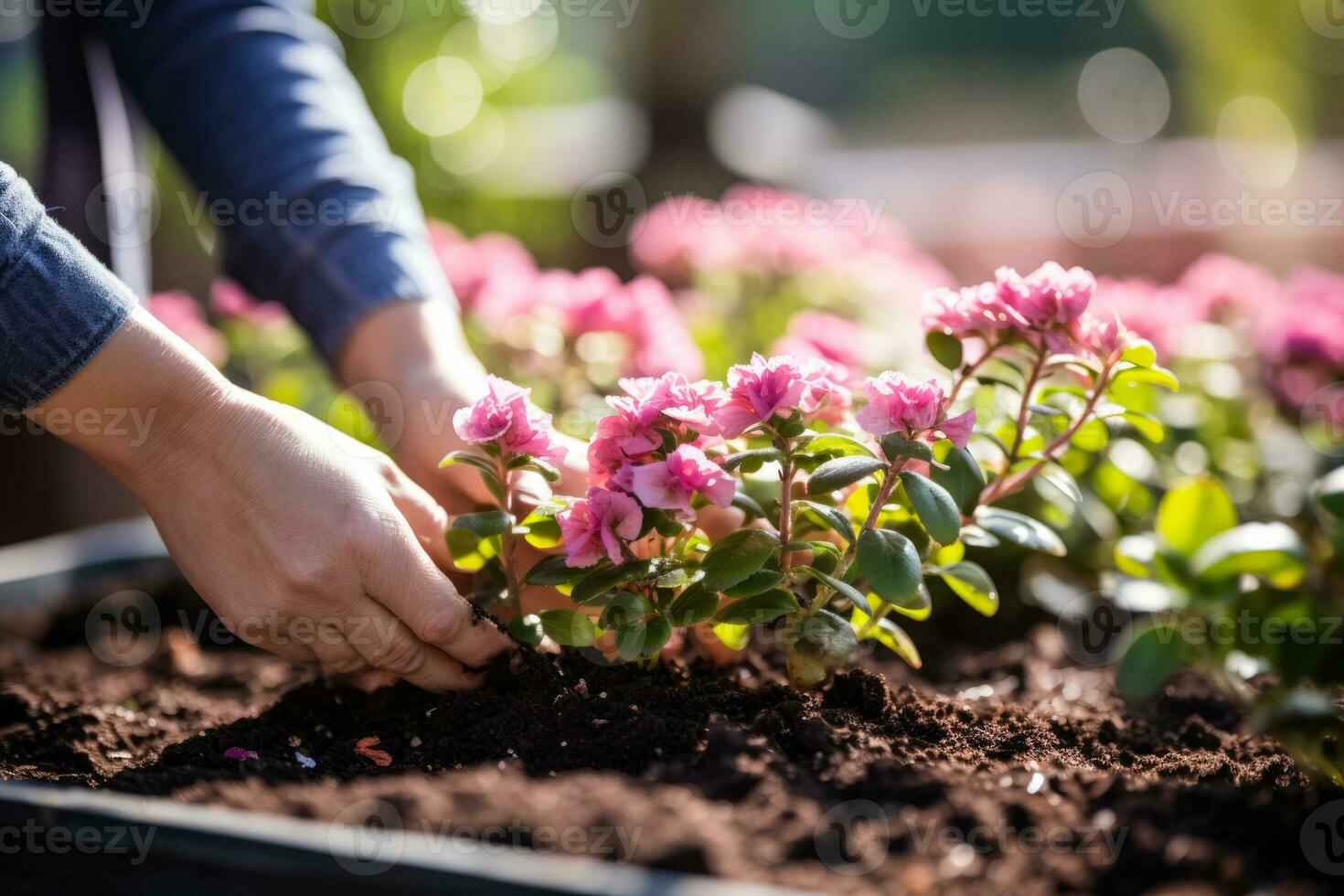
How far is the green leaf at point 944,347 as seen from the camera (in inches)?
50.1

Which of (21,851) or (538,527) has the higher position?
(538,527)

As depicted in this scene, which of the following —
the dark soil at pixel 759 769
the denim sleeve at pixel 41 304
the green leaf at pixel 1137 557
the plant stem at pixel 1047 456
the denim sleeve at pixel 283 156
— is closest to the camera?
the dark soil at pixel 759 769

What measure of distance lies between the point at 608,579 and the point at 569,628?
115mm

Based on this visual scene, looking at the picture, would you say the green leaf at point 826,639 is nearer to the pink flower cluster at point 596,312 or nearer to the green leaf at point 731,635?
the green leaf at point 731,635

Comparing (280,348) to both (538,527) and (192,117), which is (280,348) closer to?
(192,117)

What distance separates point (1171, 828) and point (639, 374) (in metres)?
1.39

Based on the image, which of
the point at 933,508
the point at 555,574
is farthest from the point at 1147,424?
the point at 555,574

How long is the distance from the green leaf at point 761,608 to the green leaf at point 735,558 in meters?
0.05

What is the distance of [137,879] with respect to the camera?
0.86 metres

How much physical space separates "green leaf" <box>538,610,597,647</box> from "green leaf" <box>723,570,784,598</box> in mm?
192

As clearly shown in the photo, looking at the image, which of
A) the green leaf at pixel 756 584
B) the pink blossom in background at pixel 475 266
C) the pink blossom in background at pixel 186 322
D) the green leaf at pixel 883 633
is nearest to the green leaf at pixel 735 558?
the green leaf at pixel 756 584

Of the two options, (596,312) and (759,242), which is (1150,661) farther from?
(759,242)

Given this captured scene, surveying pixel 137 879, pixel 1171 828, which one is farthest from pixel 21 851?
pixel 1171 828

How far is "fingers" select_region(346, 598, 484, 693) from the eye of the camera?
3.94 feet
